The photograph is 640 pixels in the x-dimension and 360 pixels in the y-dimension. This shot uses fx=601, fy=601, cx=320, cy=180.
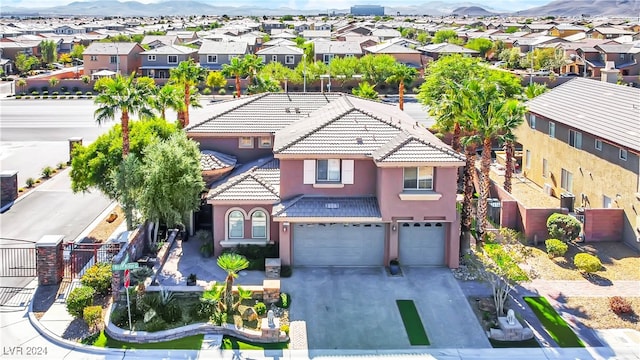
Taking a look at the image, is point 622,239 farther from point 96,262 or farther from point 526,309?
point 96,262

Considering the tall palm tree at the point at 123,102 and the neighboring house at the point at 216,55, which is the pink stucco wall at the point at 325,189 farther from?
the neighboring house at the point at 216,55

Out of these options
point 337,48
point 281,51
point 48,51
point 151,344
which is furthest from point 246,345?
point 48,51

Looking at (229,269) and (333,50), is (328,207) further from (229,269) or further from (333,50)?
(333,50)

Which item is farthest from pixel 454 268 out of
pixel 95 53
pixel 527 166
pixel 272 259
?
pixel 95 53

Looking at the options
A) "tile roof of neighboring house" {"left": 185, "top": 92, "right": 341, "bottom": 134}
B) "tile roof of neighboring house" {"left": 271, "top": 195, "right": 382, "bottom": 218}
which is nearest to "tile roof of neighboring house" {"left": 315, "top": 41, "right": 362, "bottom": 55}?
"tile roof of neighboring house" {"left": 185, "top": 92, "right": 341, "bottom": 134}

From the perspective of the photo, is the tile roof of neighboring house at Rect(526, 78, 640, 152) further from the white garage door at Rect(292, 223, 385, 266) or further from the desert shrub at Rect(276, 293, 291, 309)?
the desert shrub at Rect(276, 293, 291, 309)

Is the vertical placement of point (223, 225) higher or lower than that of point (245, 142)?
lower
